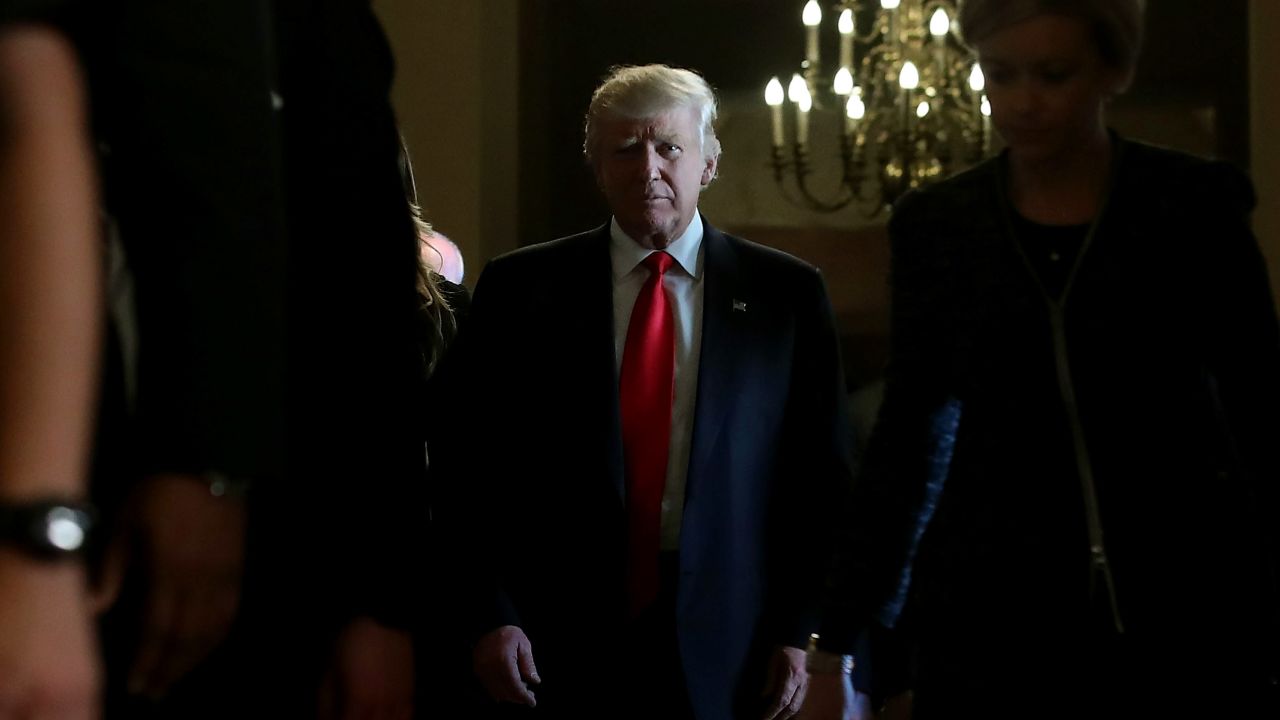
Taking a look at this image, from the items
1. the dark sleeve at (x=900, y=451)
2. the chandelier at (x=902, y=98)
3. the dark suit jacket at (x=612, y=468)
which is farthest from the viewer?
the chandelier at (x=902, y=98)

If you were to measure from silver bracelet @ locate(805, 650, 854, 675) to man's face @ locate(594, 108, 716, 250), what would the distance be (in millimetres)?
1154

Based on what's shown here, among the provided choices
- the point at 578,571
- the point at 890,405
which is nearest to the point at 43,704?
the point at 890,405

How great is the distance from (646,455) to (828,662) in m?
0.91

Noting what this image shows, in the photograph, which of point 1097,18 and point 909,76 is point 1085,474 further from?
point 909,76

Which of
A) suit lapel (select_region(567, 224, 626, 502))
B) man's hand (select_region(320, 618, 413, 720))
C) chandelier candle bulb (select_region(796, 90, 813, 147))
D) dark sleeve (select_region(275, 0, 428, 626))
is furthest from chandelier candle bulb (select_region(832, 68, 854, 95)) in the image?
man's hand (select_region(320, 618, 413, 720))

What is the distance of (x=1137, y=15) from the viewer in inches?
69.5

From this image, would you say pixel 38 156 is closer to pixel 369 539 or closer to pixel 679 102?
pixel 369 539

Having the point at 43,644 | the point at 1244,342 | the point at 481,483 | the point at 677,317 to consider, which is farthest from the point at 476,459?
the point at 43,644

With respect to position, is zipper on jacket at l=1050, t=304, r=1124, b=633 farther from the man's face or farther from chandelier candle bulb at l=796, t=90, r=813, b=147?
chandelier candle bulb at l=796, t=90, r=813, b=147

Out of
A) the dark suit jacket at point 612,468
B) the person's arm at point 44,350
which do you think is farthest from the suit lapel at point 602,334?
the person's arm at point 44,350

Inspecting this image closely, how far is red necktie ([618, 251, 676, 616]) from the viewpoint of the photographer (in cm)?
270

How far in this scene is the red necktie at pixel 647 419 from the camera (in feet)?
8.84

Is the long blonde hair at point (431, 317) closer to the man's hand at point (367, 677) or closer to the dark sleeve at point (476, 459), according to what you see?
the dark sleeve at point (476, 459)

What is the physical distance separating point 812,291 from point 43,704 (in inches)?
81.9
